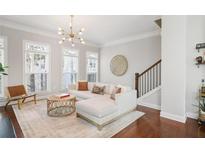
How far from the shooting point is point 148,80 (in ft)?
14.2

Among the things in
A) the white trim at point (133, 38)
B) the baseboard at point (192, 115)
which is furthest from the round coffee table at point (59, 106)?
the white trim at point (133, 38)

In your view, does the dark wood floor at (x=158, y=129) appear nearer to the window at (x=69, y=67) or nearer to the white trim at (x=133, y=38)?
the window at (x=69, y=67)

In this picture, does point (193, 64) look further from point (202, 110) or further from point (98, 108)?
point (98, 108)

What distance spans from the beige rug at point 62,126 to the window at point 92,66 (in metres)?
3.64

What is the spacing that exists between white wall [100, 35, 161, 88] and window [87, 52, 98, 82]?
0.41 m

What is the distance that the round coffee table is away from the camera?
324cm

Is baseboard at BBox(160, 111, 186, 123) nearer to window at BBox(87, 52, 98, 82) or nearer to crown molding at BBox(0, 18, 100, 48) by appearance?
window at BBox(87, 52, 98, 82)

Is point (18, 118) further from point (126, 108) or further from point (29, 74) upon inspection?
point (126, 108)

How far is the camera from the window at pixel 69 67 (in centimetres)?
554

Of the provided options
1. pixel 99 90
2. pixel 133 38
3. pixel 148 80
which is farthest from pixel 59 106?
pixel 133 38

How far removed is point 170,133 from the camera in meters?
2.33

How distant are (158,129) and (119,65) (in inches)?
147
